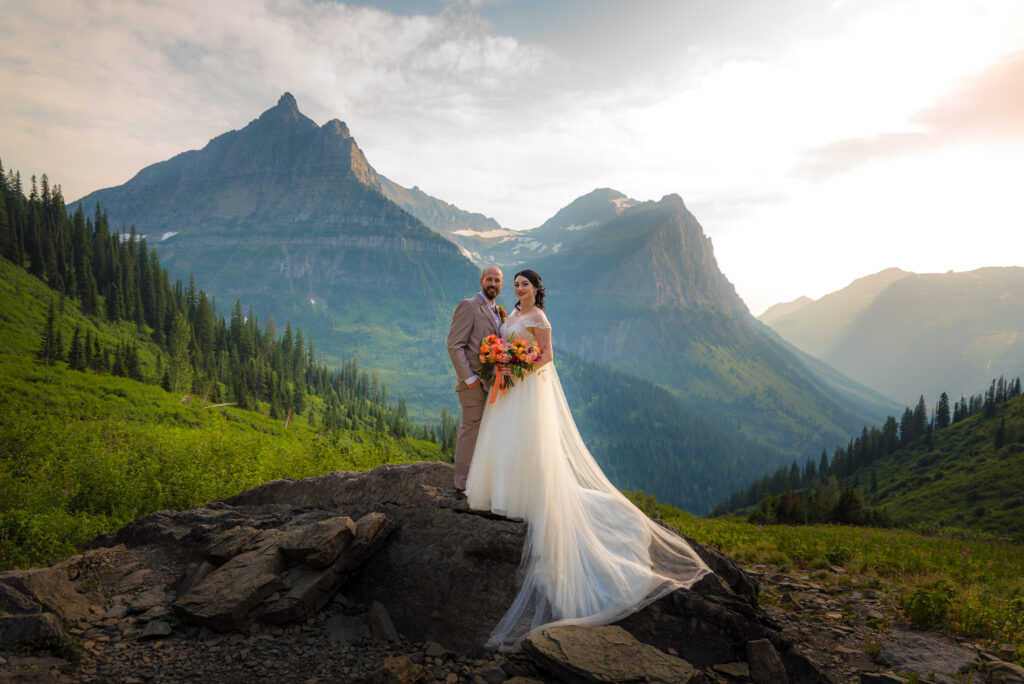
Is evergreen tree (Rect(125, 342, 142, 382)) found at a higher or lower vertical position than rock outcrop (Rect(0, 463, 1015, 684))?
lower

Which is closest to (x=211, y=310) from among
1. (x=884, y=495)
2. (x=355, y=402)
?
(x=355, y=402)

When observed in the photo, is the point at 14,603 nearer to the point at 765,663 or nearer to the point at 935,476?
the point at 765,663

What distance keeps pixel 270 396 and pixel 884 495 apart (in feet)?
402

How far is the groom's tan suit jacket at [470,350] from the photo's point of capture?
955 cm

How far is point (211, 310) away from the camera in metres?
106

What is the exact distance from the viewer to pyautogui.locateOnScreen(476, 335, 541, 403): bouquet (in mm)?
8922

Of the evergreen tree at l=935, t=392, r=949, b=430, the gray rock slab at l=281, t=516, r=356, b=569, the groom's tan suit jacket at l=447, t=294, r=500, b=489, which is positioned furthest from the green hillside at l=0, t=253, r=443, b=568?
the evergreen tree at l=935, t=392, r=949, b=430

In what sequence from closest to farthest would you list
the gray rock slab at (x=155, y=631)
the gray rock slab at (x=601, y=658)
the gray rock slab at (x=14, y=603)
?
the gray rock slab at (x=601, y=658), the gray rock slab at (x=14, y=603), the gray rock slab at (x=155, y=631)

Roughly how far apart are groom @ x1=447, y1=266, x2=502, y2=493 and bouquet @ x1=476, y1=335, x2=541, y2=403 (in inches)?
18.0

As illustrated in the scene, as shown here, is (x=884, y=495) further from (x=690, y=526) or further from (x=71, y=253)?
(x=71, y=253)

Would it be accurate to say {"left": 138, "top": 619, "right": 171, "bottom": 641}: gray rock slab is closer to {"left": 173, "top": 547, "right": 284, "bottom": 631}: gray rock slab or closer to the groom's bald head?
{"left": 173, "top": 547, "right": 284, "bottom": 631}: gray rock slab

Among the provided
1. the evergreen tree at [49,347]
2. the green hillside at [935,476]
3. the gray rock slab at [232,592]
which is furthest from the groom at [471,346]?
the evergreen tree at [49,347]

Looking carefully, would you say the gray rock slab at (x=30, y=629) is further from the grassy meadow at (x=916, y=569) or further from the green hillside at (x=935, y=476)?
the green hillside at (x=935, y=476)

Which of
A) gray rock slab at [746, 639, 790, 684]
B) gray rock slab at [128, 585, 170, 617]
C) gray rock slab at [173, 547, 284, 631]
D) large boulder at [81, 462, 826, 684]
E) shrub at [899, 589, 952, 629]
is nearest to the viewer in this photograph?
gray rock slab at [746, 639, 790, 684]
